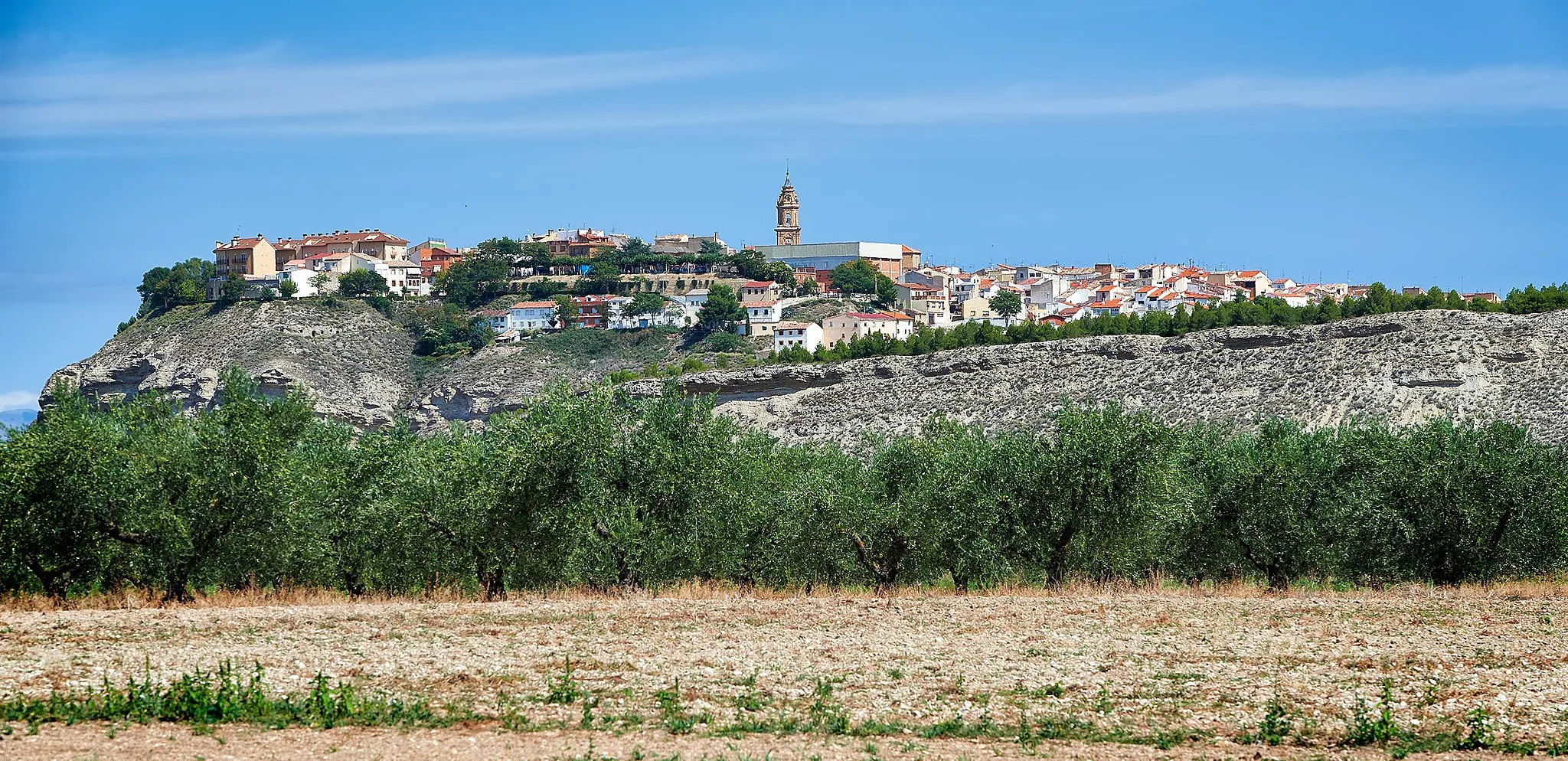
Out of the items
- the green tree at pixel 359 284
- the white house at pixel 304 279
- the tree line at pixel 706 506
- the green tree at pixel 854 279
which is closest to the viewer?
the tree line at pixel 706 506

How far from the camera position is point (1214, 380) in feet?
279

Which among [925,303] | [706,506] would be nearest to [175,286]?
[925,303]

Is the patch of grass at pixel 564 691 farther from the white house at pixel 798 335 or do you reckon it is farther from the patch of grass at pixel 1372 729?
the white house at pixel 798 335

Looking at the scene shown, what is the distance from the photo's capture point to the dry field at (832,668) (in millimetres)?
13422

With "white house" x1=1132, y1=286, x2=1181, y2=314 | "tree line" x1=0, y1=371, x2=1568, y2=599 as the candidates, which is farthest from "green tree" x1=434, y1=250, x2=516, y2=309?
"tree line" x1=0, y1=371, x2=1568, y2=599

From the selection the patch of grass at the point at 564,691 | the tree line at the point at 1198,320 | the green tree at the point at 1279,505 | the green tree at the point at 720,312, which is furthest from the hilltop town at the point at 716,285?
the patch of grass at the point at 564,691

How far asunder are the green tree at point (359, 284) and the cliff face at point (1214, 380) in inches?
2065

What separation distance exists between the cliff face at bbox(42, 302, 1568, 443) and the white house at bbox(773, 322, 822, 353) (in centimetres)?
1045

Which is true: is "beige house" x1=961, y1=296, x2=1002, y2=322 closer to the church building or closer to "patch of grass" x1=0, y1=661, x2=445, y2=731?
the church building

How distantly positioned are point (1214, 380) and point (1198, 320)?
14.8 meters

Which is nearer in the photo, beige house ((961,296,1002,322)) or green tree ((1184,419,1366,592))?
green tree ((1184,419,1366,592))

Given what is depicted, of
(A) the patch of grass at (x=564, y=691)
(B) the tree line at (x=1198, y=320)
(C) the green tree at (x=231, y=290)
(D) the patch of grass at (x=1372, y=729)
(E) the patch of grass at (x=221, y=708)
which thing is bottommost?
(D) the patch of grass at (x=1372, y=729)

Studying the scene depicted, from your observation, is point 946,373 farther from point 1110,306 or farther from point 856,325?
point 1110,306

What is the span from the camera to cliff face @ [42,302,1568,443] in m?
77.1
